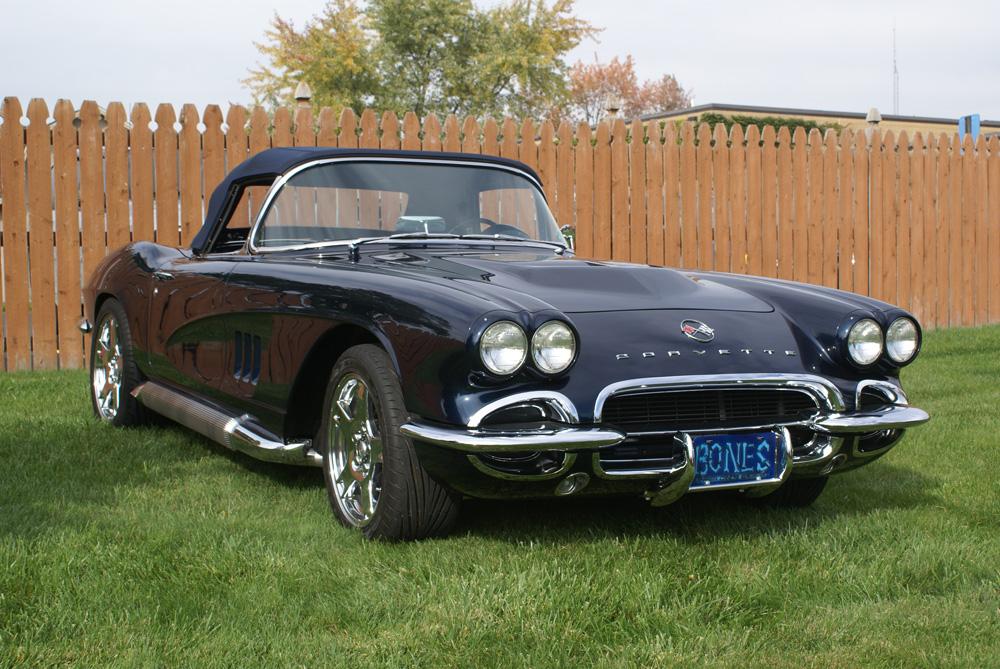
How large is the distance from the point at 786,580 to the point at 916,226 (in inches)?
331

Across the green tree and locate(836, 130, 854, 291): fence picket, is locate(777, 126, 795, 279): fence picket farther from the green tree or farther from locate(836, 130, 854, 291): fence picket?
the green tree

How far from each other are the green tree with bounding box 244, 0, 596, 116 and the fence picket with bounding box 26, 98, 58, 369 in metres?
23.7

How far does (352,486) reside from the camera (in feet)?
12.7

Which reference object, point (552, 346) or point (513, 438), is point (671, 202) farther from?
point (513, 438)

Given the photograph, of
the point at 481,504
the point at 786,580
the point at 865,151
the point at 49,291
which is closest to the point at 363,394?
the point at 481,504

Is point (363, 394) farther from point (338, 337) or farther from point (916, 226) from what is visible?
point (916, 226)

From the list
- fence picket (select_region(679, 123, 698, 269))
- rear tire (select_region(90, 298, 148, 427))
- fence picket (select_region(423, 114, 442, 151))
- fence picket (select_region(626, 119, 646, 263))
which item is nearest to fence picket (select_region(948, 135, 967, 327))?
fence picket (select_region(679, 123, 698, 269))

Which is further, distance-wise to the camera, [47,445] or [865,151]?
[865,151]

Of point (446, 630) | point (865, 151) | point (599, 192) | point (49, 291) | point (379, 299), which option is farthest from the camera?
point (865, 151)

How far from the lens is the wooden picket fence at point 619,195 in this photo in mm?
7891

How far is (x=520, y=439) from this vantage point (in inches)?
127

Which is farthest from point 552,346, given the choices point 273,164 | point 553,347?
point 273,164

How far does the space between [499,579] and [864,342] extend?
1602mm

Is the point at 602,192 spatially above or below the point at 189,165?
below
